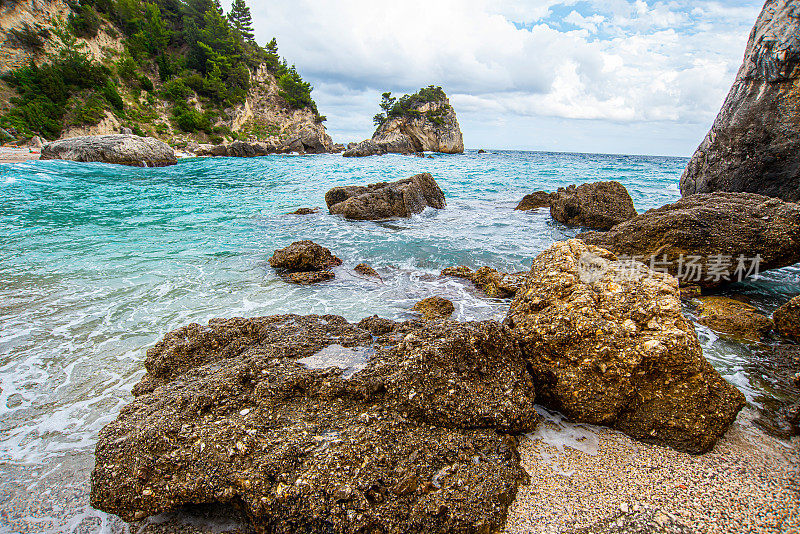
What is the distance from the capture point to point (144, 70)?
51.3 meters

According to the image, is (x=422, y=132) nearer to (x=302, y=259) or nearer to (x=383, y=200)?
(x=383, y=200)

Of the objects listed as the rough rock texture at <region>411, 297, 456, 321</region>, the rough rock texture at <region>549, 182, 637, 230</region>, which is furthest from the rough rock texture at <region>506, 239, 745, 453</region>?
the rough rock texture at <region>549, 182, 637, 230</region>

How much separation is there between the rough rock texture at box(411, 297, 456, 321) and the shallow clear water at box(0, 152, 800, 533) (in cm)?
25

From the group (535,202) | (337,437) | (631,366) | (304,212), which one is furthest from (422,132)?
(337,437)

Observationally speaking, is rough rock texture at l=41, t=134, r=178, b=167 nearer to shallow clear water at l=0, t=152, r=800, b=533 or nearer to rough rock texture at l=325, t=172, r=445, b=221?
shallow clear water at l=0, t=152, r=800, b=533

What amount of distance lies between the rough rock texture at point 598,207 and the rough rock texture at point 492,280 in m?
6.67

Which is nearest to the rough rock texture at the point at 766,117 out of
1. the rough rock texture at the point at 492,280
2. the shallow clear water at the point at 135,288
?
the shallow clear water at the point at 135,288

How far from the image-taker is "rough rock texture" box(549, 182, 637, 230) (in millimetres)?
11992

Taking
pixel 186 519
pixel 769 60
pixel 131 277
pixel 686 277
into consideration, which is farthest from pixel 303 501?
pixel 769 60

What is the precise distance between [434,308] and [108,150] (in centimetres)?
3720

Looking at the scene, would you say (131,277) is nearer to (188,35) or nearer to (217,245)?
(217,245)

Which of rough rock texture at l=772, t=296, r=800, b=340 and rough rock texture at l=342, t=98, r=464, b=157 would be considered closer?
rough rock texture at l=772, t=296, r=800, b=340

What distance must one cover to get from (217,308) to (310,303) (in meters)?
1.49

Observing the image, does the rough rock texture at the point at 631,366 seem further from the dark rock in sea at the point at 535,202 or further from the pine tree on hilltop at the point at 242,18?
the pine tree on hilltop at the point at 242,18
